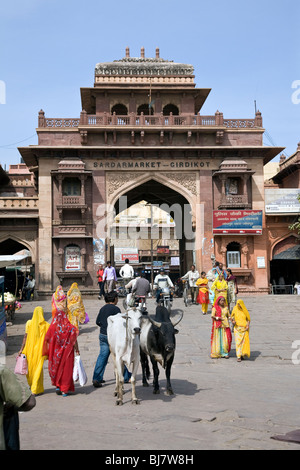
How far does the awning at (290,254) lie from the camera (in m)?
25.7

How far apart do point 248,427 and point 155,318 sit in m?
2.39

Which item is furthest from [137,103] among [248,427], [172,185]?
[248,427]

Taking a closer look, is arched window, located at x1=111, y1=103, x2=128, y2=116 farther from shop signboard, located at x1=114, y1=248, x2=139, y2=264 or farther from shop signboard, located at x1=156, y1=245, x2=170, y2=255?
shop signboard, located at x1=156, y1=245, x2=170, y2=255

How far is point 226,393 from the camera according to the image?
7242mm

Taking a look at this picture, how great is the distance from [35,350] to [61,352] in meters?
0.46

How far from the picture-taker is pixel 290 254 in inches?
1017

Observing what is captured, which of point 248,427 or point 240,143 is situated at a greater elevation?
point 240,143

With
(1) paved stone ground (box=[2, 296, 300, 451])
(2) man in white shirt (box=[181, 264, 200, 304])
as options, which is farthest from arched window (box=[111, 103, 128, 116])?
(1) paved stone ground (box=[2, 296, 300, 451])

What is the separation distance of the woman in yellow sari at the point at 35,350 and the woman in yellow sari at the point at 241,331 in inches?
155

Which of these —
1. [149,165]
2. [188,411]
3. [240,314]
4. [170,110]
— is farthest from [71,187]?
[188,411]

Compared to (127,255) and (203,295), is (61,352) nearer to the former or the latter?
(203,295)

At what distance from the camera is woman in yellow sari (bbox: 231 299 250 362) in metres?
10.1
